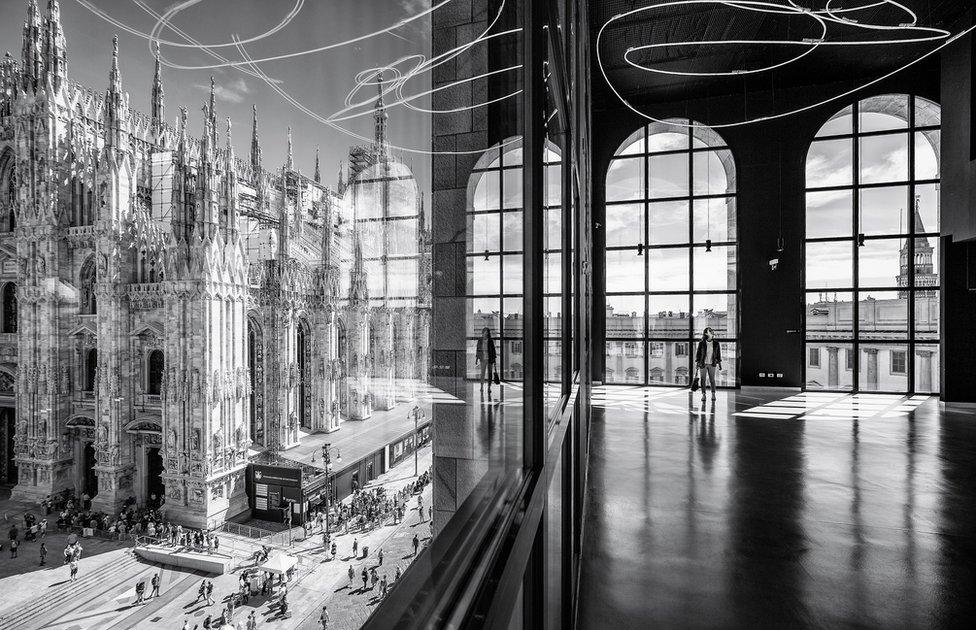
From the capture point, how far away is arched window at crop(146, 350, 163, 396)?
119 centimetres

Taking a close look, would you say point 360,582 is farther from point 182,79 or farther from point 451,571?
point 182,79

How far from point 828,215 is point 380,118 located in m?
12.1

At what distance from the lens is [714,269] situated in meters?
10.4

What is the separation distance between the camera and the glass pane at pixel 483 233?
633 mm

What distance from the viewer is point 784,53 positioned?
8328mm

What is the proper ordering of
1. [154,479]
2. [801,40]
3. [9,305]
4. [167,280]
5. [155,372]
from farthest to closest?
[801,40]
[154,479]
[155,372]
[167,280]
[9,305]

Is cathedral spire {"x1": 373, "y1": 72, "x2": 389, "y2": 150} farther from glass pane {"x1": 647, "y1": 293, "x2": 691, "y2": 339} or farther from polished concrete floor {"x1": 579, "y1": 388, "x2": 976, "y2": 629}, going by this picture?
glass pane {"x1": 647, "y1": 293, "x2": 691, "y2": 339}

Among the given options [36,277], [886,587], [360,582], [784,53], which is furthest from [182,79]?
[784,53]

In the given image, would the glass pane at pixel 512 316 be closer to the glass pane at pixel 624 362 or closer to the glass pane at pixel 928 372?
the glass pane at pixel 624 362

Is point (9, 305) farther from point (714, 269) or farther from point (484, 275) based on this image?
point (714, 269)

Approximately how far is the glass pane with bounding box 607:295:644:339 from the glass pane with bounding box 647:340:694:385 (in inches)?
19.4

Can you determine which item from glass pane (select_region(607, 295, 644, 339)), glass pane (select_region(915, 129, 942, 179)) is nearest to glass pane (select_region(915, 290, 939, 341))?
glass pane (select_region(915, 129, 942, 179))

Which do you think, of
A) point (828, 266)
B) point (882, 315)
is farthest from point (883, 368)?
point (828, 266)

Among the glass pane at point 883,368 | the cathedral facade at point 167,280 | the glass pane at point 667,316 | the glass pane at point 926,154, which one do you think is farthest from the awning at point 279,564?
the glass pane at point 926,154
